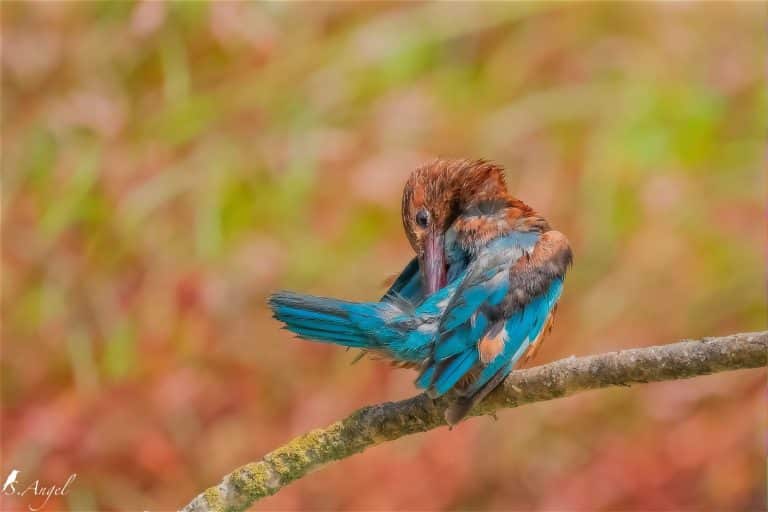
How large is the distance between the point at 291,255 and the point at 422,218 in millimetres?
1455

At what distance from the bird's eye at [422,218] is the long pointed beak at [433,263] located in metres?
0.05

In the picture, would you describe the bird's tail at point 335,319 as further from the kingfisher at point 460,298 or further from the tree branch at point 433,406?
the tree branch at point 433,406

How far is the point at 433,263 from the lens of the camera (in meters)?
2.52

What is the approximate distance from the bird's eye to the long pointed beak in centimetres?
5

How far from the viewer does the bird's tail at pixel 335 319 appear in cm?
204

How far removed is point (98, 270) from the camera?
13.0 feet

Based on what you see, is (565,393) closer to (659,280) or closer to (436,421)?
(436,421)

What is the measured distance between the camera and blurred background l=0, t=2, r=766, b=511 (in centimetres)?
393

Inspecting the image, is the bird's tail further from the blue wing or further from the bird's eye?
the bird's eye

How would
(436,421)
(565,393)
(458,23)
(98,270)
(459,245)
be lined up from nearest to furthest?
(565,393)
(436,421)
(459,245)
(98,270)
(458,23)

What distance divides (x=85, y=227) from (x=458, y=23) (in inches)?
67.3

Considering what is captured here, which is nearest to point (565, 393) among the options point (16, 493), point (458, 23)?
point (16, 493)

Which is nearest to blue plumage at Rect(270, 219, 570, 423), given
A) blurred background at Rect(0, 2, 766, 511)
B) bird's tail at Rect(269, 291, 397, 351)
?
bird's tail at Rect(269, 291, 397, 351)

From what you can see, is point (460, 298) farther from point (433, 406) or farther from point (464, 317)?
point (433, 406)
